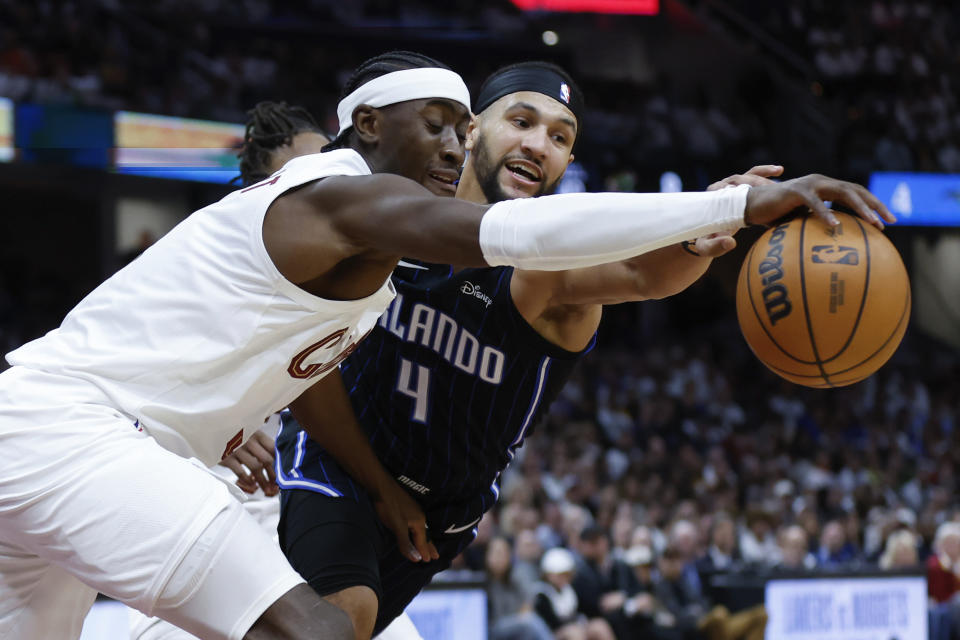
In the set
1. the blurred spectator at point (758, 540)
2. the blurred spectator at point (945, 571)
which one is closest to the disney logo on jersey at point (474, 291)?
the blurred spectator at point (945, 571)

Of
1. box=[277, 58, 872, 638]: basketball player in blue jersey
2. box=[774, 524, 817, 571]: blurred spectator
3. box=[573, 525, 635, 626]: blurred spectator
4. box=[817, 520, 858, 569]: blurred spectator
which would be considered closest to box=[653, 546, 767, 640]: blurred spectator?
box=[573, 525, 635, 626]: blurred spectator

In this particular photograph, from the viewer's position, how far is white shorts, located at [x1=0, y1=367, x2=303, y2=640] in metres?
2.64

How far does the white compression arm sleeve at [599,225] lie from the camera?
8.16 feet

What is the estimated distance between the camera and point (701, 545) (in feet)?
36.8

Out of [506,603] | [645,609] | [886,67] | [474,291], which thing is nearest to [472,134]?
[474,291]

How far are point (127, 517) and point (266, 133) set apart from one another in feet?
7.50

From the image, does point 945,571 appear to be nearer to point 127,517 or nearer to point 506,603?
point 506,603

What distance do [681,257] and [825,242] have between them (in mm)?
480

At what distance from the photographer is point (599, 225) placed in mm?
2512

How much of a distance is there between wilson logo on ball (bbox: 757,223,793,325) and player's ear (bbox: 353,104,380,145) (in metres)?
1.10

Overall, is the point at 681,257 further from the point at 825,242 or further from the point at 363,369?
the point at 363,369

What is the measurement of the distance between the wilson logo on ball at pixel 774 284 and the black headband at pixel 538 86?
51.9 inches

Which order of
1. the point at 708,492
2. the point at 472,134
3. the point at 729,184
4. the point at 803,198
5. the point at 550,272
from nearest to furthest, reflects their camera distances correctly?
1. the point at 803,198
2. the point at 729,184
3. the point at 550,272
4. the point at 472,134
5. the point at 708,492

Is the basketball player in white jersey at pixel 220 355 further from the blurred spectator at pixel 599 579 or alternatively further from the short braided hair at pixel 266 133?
the blurred spectator at pixel 599 579
